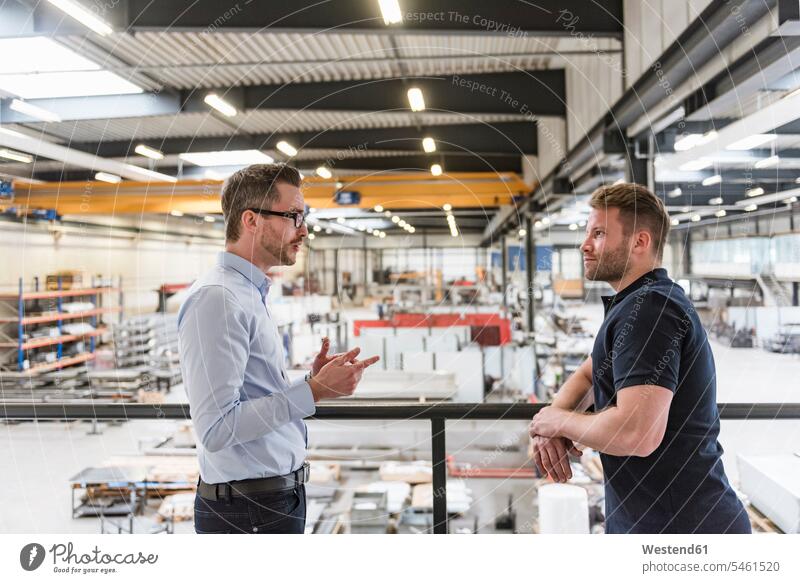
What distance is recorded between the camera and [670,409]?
110cm

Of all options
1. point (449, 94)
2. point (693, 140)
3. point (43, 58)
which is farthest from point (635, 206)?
point (43, 58)

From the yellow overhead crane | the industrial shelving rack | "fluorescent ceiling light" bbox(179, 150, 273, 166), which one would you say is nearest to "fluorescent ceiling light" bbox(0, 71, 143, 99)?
"fluorescent ceiling light" bbox(179, 150, 273, 166)

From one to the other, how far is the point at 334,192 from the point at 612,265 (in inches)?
253

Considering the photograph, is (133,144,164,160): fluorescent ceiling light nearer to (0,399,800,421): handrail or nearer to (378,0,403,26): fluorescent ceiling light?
(378,0,403,26): fluorescent ceiling light

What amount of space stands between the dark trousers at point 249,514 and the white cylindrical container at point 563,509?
678mm

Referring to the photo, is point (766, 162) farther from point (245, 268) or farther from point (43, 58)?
point (43, 58)

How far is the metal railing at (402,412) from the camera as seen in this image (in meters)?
1.54

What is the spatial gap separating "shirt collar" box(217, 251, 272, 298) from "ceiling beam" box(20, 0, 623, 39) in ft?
3.93

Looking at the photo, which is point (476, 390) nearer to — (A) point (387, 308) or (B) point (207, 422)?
(A) point (387, 308)

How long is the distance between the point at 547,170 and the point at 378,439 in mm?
3858

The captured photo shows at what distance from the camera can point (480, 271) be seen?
12844 millimetres

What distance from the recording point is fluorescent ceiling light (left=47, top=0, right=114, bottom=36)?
2158 millimetres

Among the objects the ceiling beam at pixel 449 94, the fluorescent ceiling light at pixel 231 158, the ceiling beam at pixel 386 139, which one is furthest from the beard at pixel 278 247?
the fluorescent ceiling light at pixel 231 158
